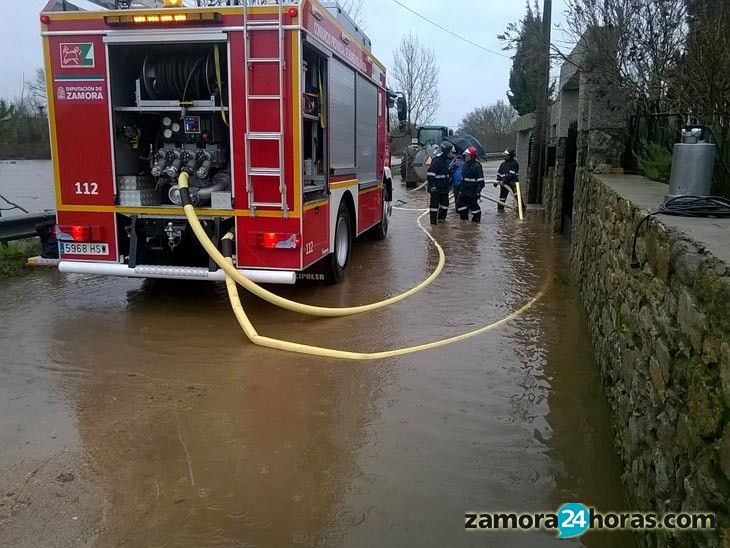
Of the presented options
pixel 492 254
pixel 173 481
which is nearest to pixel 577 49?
pixel 492 254

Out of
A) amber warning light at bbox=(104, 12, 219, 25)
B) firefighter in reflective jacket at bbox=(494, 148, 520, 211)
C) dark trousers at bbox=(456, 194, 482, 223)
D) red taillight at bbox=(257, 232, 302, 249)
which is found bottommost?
dark trousers at bbox=(456, 194, 482, 223)

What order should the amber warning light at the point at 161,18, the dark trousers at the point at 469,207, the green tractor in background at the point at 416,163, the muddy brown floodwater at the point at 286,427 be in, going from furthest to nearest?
the green tractor in background at the point at 416,163 → the dark trousers at the point at 469,207 → the amber warning light at the point at 161,18 → the muddy brown floodwater at the point at 286,427

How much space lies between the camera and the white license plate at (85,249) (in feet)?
21.6

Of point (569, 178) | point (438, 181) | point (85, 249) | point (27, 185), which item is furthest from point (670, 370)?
point (27, 185)

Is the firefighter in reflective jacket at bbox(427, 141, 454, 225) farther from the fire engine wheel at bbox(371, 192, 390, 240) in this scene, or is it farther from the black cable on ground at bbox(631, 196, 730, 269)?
the black cable on ground at bbox(631, 196, 730, 269)

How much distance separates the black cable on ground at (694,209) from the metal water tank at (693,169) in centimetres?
57

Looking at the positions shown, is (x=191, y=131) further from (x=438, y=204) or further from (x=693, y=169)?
(x=438, y=204)

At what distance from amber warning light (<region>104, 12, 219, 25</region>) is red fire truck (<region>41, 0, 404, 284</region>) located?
11mm

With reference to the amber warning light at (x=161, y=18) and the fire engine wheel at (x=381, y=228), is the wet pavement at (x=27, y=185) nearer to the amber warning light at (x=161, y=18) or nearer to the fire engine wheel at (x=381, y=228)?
the fire engine wheel at (x=381, y=228)

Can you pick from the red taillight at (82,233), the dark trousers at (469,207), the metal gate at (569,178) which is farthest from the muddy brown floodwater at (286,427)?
the dark trousers at (469,207)

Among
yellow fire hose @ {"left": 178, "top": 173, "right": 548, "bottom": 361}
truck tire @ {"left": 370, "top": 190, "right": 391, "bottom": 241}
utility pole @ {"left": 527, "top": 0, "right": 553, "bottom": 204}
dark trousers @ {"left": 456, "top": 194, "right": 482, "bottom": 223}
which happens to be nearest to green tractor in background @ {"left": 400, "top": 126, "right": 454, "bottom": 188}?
utility pole @ {"left": 527, "top": 0, "right": 553, "bottom": 204}

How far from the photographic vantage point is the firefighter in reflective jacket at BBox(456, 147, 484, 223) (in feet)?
44.7

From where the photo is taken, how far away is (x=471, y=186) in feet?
45.7

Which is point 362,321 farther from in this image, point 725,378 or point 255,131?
point 725,378
